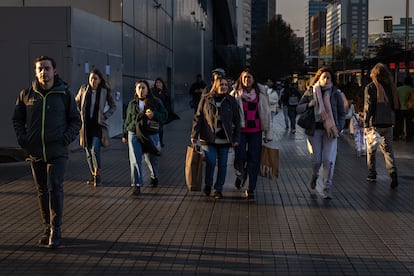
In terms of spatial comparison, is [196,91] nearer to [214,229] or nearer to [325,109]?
[325,109]

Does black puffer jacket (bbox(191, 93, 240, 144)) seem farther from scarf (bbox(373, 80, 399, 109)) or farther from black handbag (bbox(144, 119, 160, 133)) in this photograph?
scarf (bbox(373, 80, 399, 109))

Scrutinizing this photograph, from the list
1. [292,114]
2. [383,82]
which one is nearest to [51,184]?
[383,82]

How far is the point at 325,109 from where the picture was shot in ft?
28.8

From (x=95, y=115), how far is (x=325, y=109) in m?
3.53

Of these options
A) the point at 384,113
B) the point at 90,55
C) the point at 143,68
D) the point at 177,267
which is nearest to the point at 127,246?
the point at 177,267

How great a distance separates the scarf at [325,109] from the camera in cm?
869

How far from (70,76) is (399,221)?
9.21 metres

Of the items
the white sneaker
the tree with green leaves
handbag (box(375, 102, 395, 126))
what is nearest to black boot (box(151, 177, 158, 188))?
the white sneaker

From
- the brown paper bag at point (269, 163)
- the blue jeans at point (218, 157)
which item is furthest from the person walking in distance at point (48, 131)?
the brown paper bag at point (269, 163)

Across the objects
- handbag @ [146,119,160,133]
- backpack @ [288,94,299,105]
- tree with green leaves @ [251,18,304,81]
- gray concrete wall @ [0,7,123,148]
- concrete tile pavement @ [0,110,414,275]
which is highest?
tree with green leaves @ [251,18,304,81]

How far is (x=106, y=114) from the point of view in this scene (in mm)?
9898

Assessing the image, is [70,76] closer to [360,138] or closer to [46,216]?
[360,138]

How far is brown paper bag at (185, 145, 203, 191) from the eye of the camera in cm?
873

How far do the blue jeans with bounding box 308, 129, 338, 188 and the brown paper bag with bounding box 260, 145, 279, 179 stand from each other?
0.57 meters
